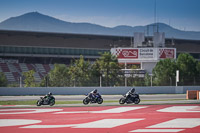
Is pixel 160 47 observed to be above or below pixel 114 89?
above

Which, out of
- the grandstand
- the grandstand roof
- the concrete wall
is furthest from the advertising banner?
the concrete wall

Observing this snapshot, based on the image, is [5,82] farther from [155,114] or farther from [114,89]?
[155,114]

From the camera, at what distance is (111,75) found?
51625mm

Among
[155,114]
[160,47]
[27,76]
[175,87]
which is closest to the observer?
[155,114]

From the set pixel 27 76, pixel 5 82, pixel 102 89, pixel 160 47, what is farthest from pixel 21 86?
pixel 160 47

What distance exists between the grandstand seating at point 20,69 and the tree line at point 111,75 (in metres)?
16.1

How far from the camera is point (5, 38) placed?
245ft

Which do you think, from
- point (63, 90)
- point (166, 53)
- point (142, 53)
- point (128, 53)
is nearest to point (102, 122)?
point (63, 90)

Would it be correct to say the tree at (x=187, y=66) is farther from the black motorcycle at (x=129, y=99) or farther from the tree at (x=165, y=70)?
the black motorcycle at (x=129, y=99)

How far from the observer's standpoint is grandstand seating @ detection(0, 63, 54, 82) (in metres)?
71.1

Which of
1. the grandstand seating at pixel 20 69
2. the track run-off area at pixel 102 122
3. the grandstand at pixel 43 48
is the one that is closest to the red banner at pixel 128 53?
the grandstand at pixel 43 48

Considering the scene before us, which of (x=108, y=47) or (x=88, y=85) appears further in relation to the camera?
(x=108, y=47)

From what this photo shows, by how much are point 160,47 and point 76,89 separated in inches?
1225

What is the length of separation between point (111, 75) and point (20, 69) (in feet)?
95.2
